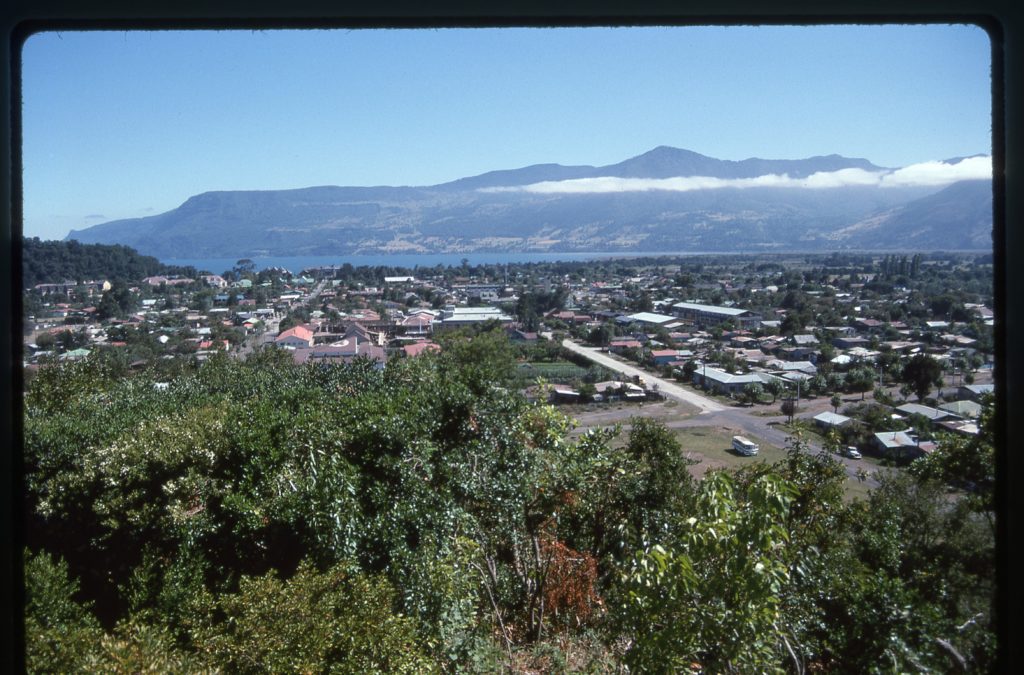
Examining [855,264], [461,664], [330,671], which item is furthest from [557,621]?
[855,264]

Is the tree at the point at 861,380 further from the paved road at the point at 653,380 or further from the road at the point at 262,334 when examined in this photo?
the road at the point at 262,334

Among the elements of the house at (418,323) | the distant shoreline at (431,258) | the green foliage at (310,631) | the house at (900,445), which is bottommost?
the green foliage at (310,631)

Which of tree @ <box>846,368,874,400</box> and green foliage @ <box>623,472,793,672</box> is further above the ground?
tree @ <box>846,368,874,400</box>

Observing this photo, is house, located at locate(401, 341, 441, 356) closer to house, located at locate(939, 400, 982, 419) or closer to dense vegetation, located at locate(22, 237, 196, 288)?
dense vegetation, located at locate(22, 237, 196, 288)

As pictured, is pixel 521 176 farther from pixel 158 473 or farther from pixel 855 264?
pixel 158 473

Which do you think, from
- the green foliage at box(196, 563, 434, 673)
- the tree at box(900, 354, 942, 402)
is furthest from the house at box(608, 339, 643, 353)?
the green foliage at box(196, 563, 434, 673)

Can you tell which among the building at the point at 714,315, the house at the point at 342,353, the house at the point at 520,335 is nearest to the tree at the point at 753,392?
the building at the point at 714,315

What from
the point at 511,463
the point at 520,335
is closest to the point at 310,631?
the point at 511,463
